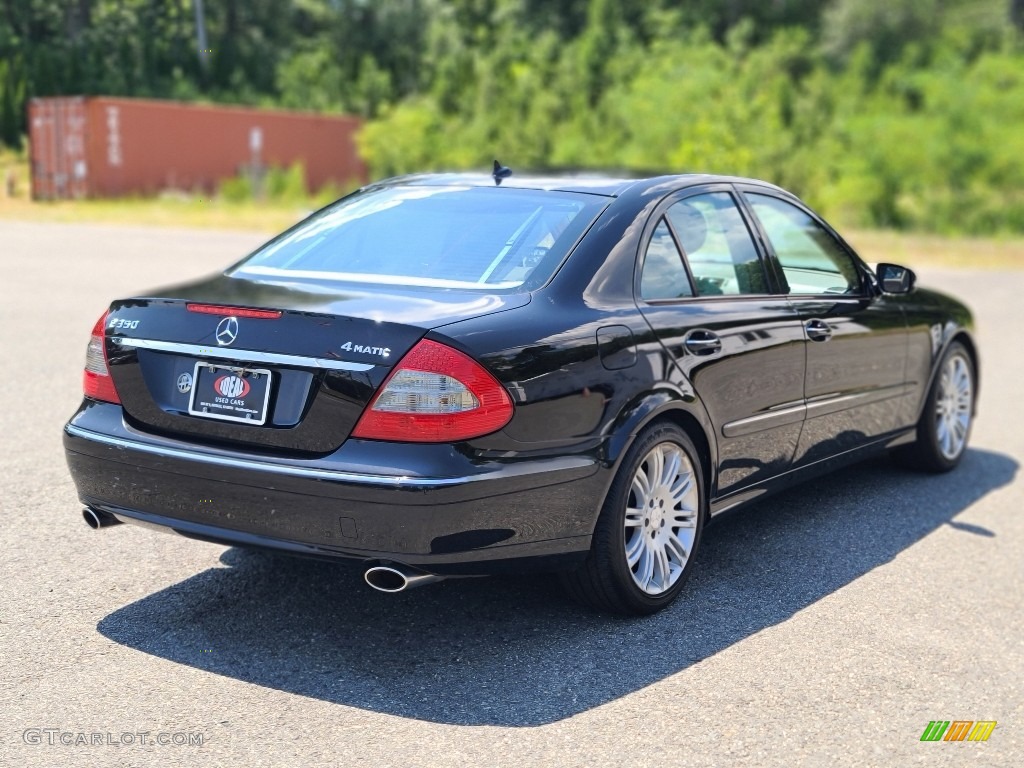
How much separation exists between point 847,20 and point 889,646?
5534cm

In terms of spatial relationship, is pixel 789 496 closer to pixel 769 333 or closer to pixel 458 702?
pixel 769 333

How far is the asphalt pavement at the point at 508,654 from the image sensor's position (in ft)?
11.4

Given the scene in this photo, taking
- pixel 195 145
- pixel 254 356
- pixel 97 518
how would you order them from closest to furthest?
pixel 254 356
pixel 97 518
pixel 195 145

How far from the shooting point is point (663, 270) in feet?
15.4

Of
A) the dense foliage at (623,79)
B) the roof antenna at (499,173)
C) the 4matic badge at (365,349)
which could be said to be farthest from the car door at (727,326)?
the dense foliage at (623,79)

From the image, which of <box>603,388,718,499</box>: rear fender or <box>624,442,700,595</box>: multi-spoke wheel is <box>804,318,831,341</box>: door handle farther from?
<box>624,442,700,595</box>: multi-spoke wheel

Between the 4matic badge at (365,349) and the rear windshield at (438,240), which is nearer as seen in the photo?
the 4matic badge at (365,349)

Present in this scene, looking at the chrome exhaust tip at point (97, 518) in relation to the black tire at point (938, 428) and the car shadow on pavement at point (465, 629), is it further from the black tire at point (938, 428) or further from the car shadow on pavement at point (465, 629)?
the black tire at point (938, 428)

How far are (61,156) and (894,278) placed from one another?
28.0m

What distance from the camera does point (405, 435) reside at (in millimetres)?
3730

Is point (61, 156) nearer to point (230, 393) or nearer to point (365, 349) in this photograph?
point (230, 393)

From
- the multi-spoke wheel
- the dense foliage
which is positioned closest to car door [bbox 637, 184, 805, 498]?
the multi-spoke wheel

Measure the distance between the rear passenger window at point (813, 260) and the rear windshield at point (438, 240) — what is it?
1267mm

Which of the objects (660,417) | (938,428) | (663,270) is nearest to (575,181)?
(663,270)
